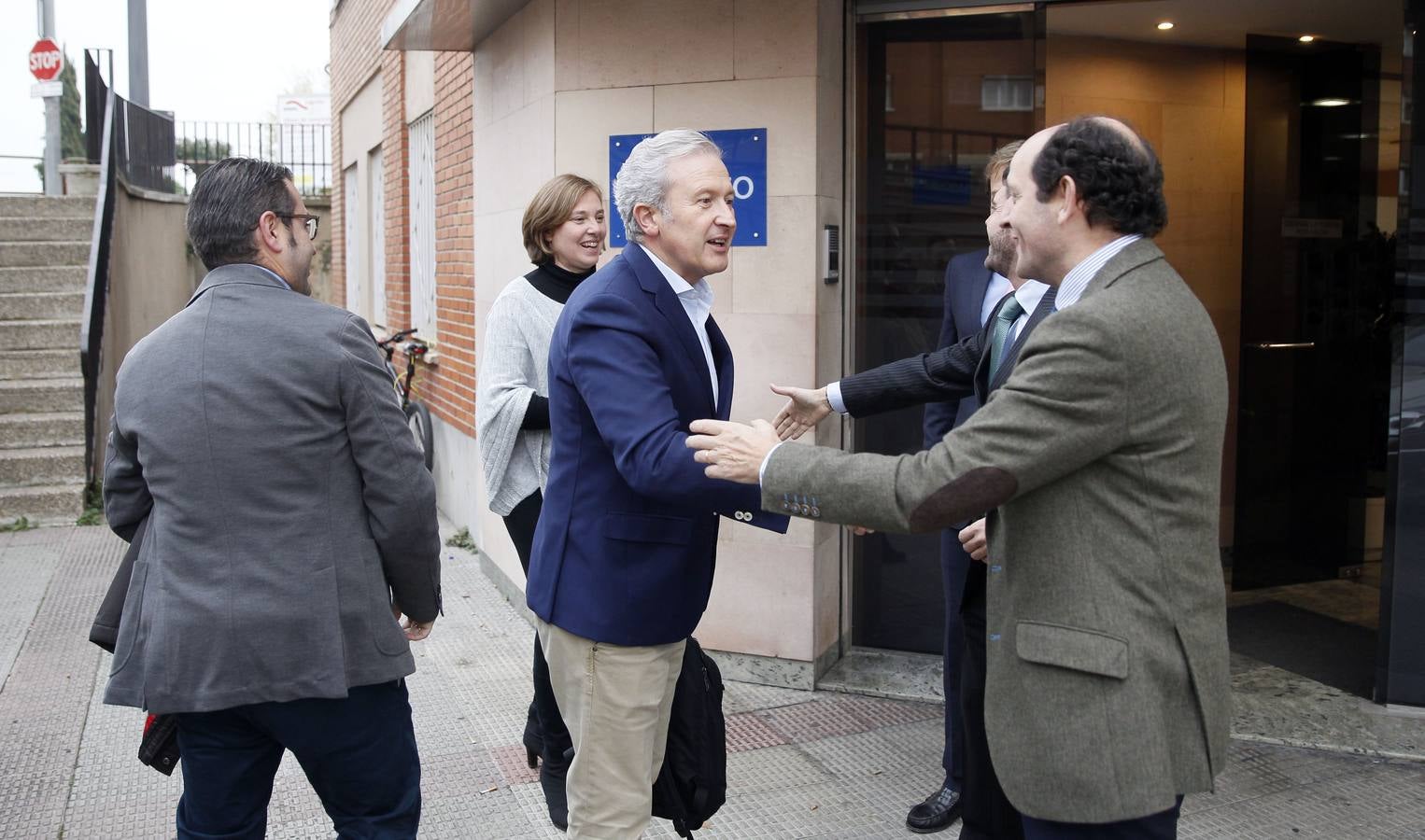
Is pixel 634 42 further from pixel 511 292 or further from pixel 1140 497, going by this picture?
pixel 1140 497

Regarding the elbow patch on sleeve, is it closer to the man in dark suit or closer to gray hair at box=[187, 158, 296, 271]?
the man in dark suit

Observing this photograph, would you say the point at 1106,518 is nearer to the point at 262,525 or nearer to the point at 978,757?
the point at 978,757

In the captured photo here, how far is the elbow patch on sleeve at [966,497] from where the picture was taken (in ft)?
6.74

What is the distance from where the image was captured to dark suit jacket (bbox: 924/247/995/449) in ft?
13.2

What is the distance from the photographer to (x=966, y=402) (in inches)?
160

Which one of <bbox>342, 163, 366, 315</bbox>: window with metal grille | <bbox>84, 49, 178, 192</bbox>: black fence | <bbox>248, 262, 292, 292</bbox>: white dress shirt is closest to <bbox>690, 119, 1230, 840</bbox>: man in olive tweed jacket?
<bbox>248, 262, 292, 292</bbox>: white dress shirt

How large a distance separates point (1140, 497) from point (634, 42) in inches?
157

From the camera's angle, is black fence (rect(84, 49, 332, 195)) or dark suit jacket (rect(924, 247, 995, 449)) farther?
black fence (rect(84, 49, 332, 195))

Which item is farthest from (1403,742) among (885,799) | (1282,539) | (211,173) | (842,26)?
(211,173)

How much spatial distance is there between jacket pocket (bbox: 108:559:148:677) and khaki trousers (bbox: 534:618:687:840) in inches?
35.4

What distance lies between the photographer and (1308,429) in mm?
7254

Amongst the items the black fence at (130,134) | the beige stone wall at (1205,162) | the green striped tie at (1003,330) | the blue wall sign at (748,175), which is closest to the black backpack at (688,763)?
the green striped tie at (1003,330)

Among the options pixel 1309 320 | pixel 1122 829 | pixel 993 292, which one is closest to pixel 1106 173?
pixel 1122 829

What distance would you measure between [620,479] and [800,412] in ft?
2.76
